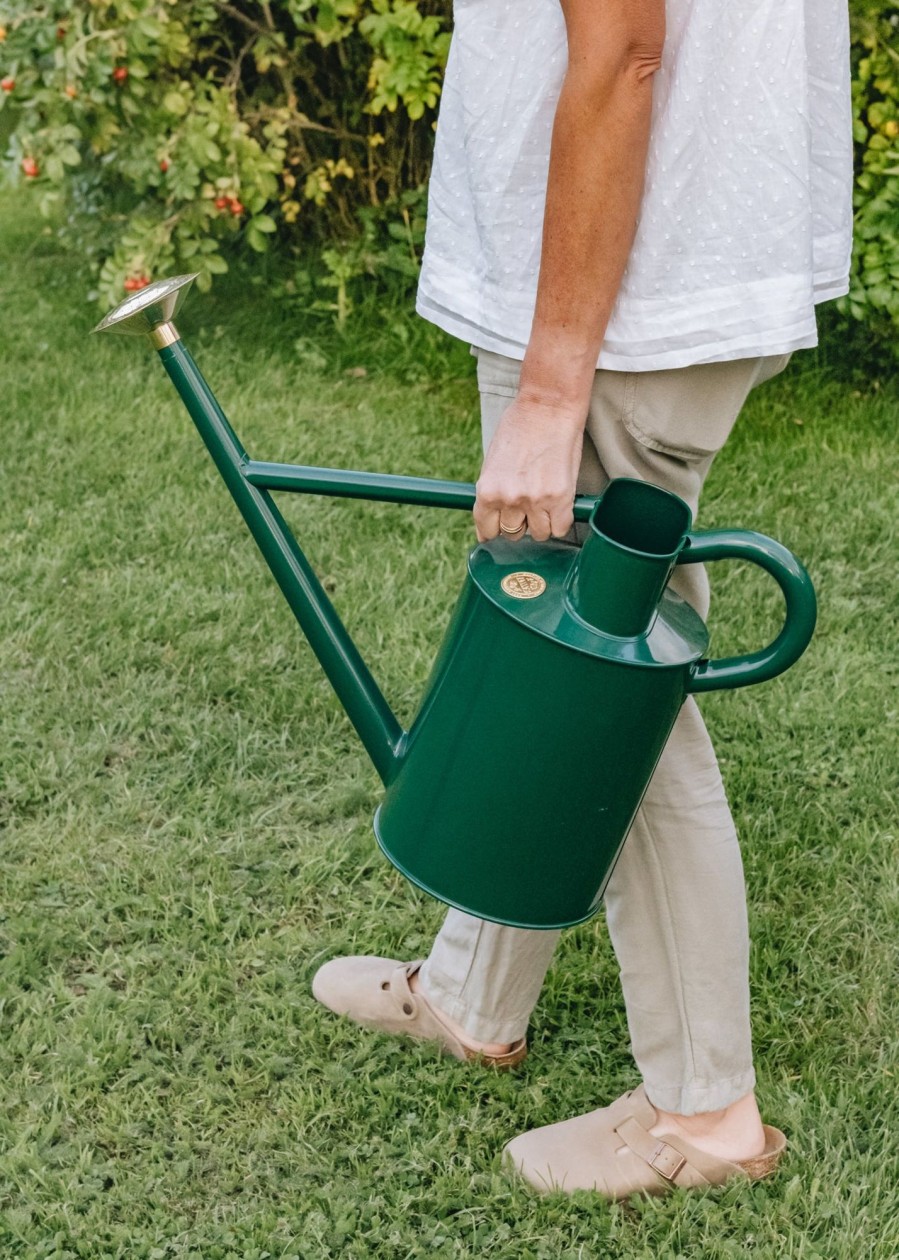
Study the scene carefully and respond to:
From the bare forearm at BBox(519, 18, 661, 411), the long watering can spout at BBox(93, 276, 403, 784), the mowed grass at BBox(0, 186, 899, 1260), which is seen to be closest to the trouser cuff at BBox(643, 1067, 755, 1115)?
the mowed grass at BBox(0, 186, 899, 1260)

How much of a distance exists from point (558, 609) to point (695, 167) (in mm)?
439

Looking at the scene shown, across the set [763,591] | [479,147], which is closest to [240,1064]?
[479,147]

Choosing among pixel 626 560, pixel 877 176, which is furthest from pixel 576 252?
pixel 877 176

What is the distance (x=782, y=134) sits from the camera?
4.38ft

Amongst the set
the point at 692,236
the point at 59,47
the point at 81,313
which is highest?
the point at 692,236

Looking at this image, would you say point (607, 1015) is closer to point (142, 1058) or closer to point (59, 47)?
point (142, 1058)

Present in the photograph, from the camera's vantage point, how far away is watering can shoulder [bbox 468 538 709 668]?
4.37 ft

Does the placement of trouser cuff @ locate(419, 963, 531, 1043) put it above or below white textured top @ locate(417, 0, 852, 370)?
below

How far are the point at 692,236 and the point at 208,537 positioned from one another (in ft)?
6.41

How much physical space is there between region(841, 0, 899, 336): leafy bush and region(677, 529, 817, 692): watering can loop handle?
2351mm

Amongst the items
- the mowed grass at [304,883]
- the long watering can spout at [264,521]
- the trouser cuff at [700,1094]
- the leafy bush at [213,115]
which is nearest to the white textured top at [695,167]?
the long watering can spout at [264,521]

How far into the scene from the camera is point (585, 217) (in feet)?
4.27

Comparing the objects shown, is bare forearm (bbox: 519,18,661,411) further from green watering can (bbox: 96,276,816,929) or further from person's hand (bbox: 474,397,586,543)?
green watering can (bbox: 96,276,816,929)

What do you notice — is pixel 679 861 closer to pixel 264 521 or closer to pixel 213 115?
pixel 264 521
